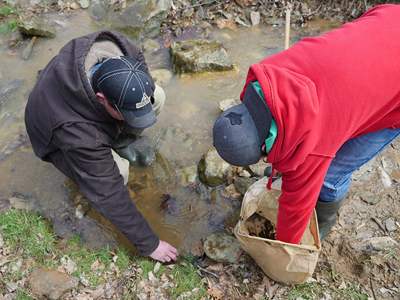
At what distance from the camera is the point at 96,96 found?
195 centimetres

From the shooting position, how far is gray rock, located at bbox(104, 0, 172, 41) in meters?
4.87

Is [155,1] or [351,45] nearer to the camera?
[351,45]

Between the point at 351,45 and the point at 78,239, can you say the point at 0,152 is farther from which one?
the point at 351,45

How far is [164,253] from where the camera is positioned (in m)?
2.59

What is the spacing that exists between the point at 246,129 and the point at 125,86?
88 centimetres

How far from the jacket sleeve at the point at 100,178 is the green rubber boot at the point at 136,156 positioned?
1.06 m

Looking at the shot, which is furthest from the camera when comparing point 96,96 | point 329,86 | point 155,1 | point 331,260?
point 155,1

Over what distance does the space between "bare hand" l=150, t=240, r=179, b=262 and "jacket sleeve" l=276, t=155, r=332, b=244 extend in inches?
45.1

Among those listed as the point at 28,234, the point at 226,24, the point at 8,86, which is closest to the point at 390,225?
the point at 28,234

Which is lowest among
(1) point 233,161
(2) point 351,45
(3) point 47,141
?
(3) point 47,141

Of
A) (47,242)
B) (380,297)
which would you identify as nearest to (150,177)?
(47,242)

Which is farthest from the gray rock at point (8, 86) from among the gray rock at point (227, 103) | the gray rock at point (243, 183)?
the gray rock at point (243, 183)

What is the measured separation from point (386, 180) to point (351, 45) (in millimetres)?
1957

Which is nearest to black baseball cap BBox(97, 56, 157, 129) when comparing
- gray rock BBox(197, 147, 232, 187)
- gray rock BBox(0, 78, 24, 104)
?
gray rock BBox(197, 147, 232, 187)
